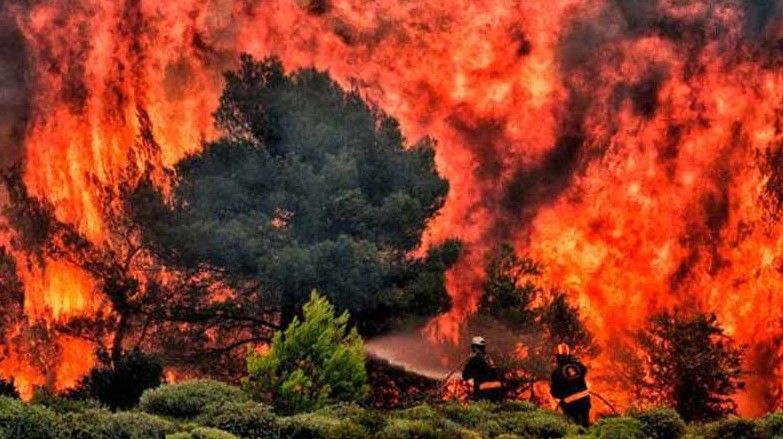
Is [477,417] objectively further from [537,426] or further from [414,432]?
[414,432]

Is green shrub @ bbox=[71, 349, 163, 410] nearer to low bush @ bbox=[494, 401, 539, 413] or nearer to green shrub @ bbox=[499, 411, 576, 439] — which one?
low bush @ bbox=[494, 401, 539, 413]

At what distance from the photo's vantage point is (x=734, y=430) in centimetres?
2030

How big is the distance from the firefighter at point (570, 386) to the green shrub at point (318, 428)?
26.8ft

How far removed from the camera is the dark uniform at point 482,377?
2859 centimetres

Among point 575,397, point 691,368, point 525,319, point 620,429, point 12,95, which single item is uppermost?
point 12,95

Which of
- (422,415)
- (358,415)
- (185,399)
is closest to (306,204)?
(185,399)

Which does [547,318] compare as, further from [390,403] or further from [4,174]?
[4,174]

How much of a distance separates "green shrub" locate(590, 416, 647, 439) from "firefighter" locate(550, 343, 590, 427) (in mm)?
5364

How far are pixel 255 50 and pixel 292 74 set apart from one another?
15.0 ft

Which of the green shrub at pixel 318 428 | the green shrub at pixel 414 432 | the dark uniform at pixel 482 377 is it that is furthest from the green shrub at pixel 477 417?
the dark uniform at pixel 482 377

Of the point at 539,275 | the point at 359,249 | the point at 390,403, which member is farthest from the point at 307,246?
the point at 539,275

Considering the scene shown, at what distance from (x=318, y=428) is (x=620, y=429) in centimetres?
466

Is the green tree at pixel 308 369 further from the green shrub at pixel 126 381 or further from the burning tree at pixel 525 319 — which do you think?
the burning tree at pixel 525 319

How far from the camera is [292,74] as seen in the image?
4247cm
